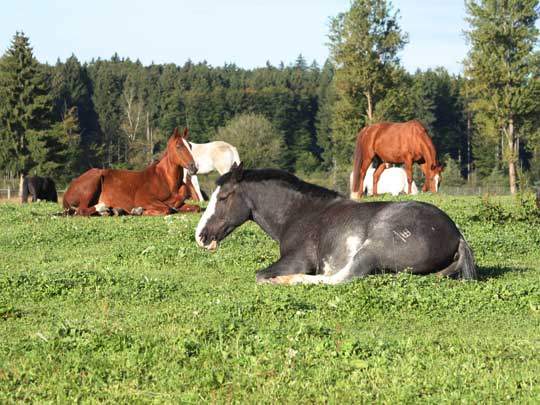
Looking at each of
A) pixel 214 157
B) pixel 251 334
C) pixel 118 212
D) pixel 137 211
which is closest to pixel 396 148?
pixel 214 157

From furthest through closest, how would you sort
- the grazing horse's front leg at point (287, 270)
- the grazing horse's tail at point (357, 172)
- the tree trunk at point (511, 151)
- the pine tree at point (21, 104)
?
the pine tree at point (21, 104) → the tree trunk at point (511, 151) → the grazing horse's tail at point (357, 172) → the grazing horse's front leg at point (287, 270)

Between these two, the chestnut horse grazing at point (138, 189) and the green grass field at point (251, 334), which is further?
the chestnut horse grazing at point (138, 189)

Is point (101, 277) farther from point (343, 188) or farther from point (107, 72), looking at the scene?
point (107, 72)

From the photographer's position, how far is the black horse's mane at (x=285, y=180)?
440 inches

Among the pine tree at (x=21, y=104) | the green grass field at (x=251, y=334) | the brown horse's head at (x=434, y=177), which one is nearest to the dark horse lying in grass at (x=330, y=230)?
the green grass field at (x=251, y=334)

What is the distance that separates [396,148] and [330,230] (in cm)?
1826

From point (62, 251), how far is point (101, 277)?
15.3ft

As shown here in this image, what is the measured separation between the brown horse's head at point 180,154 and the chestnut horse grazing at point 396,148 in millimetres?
8500

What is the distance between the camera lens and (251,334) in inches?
268

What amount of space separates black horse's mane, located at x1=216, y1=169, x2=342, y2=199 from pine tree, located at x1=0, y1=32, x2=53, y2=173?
5859 cm

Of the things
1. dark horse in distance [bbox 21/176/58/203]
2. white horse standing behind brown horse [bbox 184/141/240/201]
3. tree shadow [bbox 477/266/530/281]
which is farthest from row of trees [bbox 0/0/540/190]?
dark horse in distance [bbox 21/176/58/203]

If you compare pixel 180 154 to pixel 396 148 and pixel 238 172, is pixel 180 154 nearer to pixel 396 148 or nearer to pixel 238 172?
pixel 396 148

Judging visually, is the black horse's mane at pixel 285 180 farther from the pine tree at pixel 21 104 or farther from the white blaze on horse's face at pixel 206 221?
the pine tree at pixel 21 104

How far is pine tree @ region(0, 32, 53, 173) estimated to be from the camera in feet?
221
